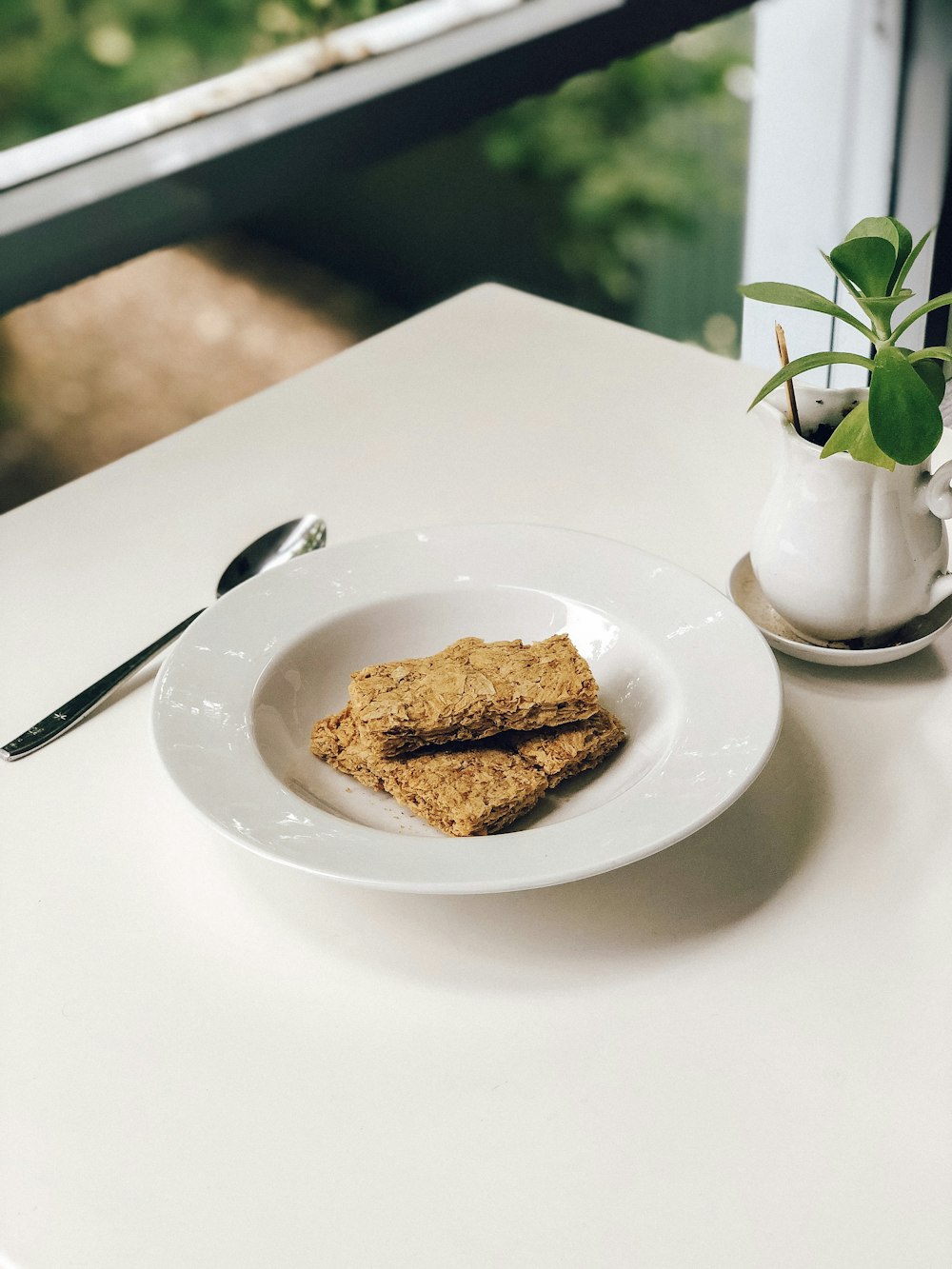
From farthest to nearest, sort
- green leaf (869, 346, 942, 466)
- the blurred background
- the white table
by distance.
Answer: the blurred background → green leaf (869, 346, 942, 466) → the white table

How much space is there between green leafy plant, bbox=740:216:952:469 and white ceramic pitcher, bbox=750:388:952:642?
0.04 m

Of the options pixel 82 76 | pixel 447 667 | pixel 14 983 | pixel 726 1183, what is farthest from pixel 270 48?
pixel 726 1183

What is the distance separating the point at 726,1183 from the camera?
1.59ft

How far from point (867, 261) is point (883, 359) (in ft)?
0.21

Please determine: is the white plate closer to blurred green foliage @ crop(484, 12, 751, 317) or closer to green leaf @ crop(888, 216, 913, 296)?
green leaf @ crop(888, 216, 913, 296)

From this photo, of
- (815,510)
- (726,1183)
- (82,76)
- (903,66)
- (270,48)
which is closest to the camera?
(726,1183)

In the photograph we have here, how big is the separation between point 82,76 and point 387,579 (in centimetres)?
130

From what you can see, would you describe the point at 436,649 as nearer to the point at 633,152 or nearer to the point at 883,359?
the point at 883,359

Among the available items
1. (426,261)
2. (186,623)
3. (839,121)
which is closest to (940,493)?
(186,623)

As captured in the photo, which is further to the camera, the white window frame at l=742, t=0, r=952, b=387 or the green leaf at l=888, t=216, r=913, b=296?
the white window frame at l=742, t=0, r=952, b=387

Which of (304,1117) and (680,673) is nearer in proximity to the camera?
(304,1117)

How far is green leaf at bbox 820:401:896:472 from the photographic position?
2.10 feet

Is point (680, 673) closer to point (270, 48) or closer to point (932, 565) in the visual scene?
point (932, 565)

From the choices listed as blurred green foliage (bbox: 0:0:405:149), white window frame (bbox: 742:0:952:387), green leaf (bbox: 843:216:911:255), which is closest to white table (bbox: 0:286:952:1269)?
green leaf (bbox: 843:216:911:255)
